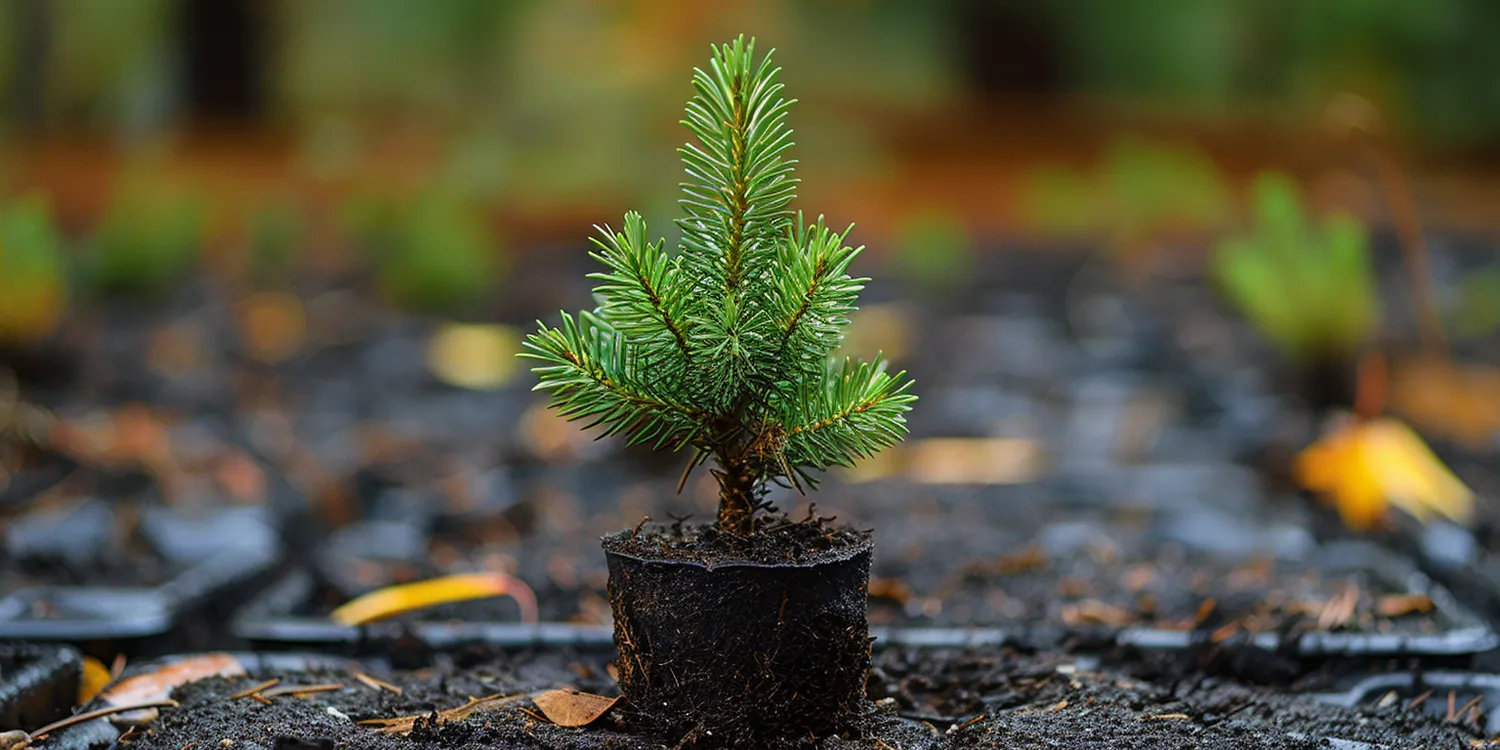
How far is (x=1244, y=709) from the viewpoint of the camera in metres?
1.24

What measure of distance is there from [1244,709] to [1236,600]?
1.66 feet

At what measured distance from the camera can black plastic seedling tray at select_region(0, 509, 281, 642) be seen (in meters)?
1.66

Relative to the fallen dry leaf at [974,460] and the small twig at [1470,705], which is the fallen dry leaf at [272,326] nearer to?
the fallen dry leaf at [974,460]

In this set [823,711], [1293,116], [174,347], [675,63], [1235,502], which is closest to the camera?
[823,711]

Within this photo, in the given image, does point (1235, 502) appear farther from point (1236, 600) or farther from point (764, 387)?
point (764, 387)

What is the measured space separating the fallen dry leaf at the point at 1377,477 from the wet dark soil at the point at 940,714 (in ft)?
3.68

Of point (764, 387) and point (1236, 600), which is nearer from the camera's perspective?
point (764, 387)

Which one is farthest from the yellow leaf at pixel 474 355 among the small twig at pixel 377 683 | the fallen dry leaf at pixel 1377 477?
the small twig at pixel 377 683

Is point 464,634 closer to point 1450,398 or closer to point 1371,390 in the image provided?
point 1371,390

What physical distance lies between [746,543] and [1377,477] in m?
1.71

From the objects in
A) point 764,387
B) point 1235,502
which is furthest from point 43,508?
point 1235,502

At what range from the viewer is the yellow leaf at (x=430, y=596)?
1727mm

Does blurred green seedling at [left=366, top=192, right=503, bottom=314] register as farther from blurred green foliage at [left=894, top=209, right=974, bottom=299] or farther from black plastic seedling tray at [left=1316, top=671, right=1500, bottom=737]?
black plastic seedling tray at [left=1316, top=671, right=1500, bottom=737]

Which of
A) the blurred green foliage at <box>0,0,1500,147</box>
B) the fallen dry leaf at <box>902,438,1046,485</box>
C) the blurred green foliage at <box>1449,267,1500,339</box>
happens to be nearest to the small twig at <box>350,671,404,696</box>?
the fallen dry leaf at <box>902,438,1046,485</box>
